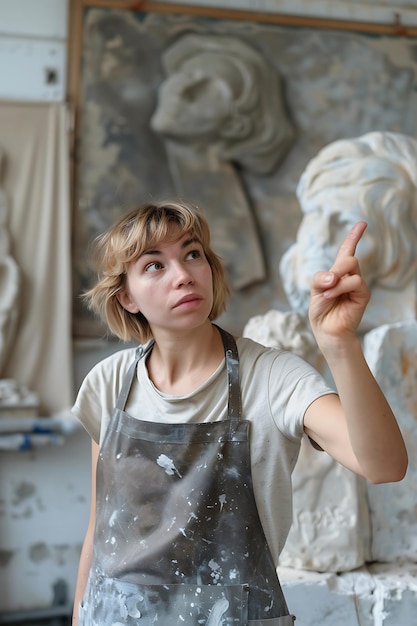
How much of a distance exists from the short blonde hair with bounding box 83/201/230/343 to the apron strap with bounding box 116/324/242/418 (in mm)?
75

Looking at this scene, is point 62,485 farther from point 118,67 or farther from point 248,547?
point 248,547

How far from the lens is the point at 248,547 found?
48.8 inches

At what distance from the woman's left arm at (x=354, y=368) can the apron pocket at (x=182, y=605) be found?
36 centimetres

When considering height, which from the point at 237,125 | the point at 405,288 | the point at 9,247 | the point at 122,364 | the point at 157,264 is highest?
the point at 237,125

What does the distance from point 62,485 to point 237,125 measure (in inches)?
97.2

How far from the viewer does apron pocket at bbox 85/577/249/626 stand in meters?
1.21

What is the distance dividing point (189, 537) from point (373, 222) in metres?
1.18

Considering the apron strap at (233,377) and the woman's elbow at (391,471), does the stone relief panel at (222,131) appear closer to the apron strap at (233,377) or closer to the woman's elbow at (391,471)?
the apron strap at (233,377)

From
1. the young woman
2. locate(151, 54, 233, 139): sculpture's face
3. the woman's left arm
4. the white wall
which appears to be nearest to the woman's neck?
the young woman

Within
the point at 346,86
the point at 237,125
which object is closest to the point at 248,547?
the point at 237,125

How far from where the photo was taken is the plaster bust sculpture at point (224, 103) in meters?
4.40

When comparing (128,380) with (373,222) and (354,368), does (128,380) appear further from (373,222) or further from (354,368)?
(373,222)

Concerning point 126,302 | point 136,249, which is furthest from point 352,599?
point 136,249

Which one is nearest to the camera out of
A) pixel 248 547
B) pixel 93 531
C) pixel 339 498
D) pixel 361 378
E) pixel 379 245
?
pixel 361 378
